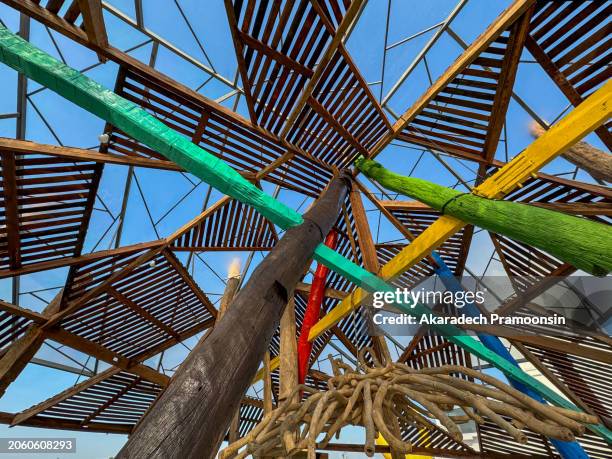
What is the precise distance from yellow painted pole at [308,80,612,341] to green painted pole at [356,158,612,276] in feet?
0.60

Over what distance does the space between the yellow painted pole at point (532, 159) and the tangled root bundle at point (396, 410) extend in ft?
7.42

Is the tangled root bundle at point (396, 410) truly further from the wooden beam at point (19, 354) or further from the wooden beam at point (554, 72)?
the wooden beam at point (19, 354)

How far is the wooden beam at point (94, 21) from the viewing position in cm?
366

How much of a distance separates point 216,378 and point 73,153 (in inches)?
200

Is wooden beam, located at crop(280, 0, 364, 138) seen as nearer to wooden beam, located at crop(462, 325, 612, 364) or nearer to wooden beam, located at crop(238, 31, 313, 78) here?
wooden beam, located at crop(238, 31, 313, 78)

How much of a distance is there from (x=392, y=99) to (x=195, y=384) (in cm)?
747

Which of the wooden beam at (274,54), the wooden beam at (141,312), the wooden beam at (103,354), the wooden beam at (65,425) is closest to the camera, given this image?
the wooden beam at (274,54)

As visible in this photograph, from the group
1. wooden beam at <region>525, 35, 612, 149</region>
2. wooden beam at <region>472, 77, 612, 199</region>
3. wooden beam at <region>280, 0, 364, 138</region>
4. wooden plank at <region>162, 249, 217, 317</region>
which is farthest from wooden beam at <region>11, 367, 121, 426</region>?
wooden beam at <region>525, 35, 612, 149</region>

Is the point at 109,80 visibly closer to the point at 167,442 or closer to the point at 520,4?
the point at 520,4

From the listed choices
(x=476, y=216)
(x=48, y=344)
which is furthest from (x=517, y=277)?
(x=48, y=344)

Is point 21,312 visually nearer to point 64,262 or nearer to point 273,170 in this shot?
point 64,262

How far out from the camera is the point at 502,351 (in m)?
5.95

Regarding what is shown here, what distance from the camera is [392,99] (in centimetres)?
Answer: 775

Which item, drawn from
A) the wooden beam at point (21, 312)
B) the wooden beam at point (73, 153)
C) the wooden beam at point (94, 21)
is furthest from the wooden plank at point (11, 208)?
the wooden beam at point (94, 21)
